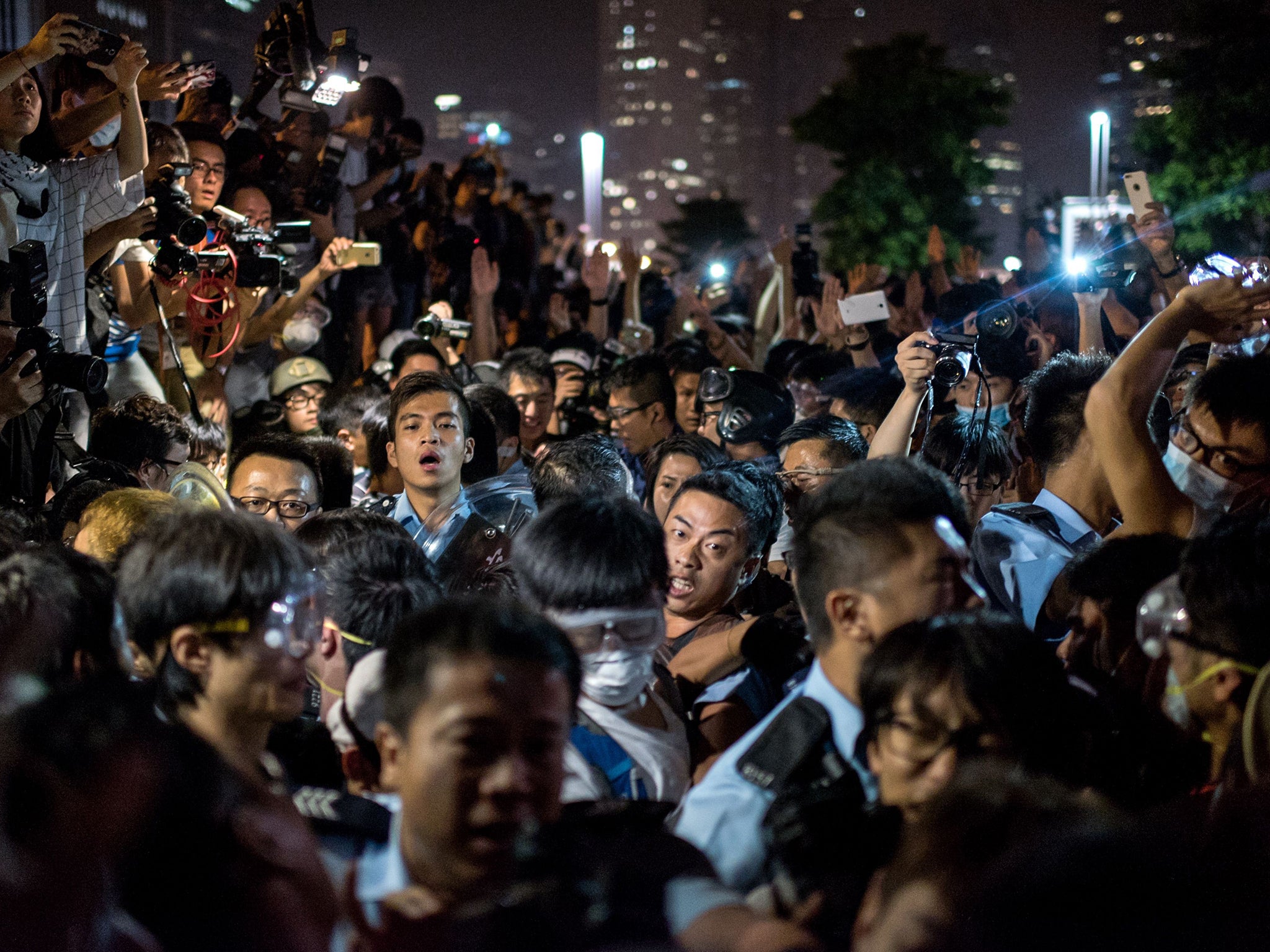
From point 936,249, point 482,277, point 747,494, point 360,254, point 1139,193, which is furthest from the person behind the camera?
point 936,249

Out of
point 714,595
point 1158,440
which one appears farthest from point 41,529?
point 1158,440

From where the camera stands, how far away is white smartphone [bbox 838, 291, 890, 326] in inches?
204

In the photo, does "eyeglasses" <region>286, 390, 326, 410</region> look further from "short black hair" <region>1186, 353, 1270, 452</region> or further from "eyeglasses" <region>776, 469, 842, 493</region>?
"short black hair" <region>1186, 353, 1270, 452</region>

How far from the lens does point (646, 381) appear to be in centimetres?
596

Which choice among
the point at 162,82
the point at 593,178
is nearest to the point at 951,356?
the point at 162,82

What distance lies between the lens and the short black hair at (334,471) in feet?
14.9

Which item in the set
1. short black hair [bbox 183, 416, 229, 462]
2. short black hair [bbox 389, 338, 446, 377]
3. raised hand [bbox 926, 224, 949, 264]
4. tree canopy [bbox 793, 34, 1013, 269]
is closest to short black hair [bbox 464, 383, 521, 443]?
short black hair [bbox 389, 338, 446, 377]

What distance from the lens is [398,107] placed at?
27.1ft

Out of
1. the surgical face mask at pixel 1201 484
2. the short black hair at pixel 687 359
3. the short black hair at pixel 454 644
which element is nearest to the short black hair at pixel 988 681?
the short black hair at pixel 454 644

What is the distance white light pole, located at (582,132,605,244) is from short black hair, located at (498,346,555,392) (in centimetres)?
431

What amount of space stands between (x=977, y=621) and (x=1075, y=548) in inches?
65.8

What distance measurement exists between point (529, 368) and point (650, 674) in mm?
4062

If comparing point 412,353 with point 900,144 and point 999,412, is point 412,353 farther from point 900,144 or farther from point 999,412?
point 900,144

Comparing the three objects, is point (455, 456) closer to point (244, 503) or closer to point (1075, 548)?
point (244, 503)
